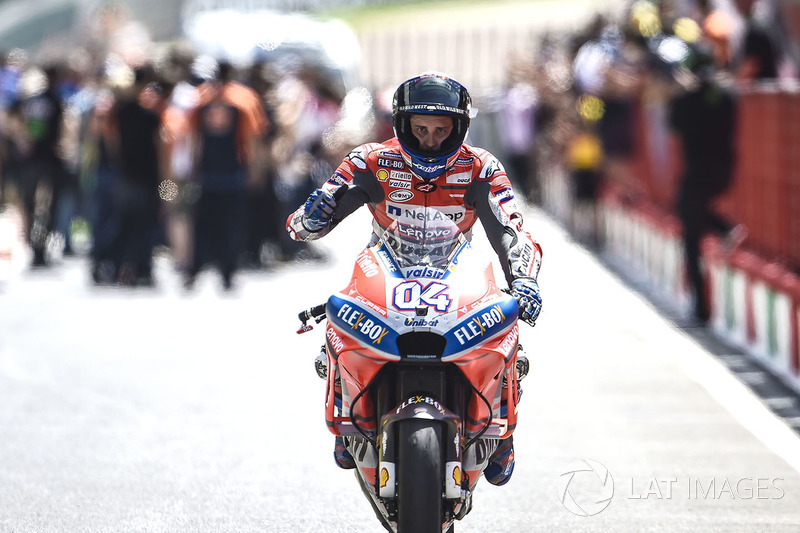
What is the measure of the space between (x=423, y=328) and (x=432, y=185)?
68 centimetres

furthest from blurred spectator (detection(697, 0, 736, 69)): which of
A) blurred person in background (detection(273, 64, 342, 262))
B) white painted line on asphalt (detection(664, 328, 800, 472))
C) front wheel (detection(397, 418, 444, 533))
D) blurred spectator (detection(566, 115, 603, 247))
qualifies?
front wheel (detection(397, 418, 444, 533))

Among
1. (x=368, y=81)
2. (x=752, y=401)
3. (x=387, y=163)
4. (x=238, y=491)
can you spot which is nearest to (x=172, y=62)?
(x=752, y=401)

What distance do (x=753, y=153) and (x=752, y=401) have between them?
4230mm

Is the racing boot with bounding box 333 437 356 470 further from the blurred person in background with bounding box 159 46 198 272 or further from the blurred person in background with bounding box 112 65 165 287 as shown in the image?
the blurred person in background with bounding box 112 65 165 287

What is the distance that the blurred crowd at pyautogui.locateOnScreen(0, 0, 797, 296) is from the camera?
14.7 m

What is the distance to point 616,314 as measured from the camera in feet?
47.8

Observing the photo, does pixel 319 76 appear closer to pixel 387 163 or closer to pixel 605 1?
pixel 387 163

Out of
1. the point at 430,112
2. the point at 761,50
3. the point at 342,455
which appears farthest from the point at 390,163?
the point at 761,50

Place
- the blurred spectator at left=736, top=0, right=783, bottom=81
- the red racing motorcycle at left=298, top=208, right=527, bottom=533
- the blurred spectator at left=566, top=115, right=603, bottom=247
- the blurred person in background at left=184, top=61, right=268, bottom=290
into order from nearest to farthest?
1. the red racing motorcycle at left=298, top=208, right=527, bottom=533
2. the blurred spectator at left=736, top=0, right=783, bottom=81
3. the blurred person in background at left=184, top=61, right=268, bottom=290
4. the blurred spectator at left=566, top=115, right=603, bottom=247

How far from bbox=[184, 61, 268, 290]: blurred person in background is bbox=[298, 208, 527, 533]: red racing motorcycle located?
9.90 meters

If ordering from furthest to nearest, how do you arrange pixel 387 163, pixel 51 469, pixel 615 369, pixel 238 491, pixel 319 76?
pixel 319 76 → pixel 615 369 → pixel 51 469 → pixel 238 491 → pixel 387 163

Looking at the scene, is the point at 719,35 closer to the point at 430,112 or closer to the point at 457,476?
the point at 430,112

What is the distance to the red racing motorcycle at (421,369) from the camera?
20.0ft

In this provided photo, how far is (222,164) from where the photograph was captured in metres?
16.4
